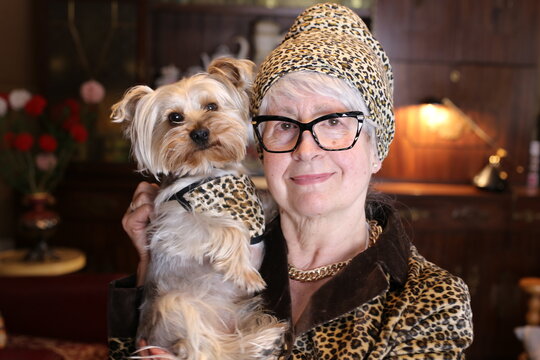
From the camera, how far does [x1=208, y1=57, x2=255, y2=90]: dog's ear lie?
64.9 inches

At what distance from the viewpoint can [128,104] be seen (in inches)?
64.7

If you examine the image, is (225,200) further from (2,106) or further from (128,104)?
(2,106)

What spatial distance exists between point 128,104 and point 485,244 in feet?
9.19

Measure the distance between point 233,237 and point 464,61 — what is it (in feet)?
9.89

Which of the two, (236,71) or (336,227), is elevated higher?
(236,71)

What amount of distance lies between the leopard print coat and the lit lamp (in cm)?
262

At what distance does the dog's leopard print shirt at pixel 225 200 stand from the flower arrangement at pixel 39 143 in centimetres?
194

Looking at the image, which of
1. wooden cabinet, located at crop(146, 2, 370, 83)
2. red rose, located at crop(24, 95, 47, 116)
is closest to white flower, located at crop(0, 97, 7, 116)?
red rose, located at crop(24, 95, 47, 116)

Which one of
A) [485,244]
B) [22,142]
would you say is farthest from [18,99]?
[485,244]

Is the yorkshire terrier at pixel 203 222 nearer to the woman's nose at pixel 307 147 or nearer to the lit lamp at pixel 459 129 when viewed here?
the woman's nose at pixel 307 147

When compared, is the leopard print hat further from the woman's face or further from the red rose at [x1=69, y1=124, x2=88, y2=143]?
the red rose at [x1=69, y1=124, x2=88, y2=143]

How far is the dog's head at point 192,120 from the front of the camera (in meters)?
1.56

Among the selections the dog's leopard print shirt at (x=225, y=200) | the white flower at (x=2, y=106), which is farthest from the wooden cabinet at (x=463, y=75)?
the dog's leopard print shirt at (x=225, y=200)

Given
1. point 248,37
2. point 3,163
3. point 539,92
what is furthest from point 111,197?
point 539,92
